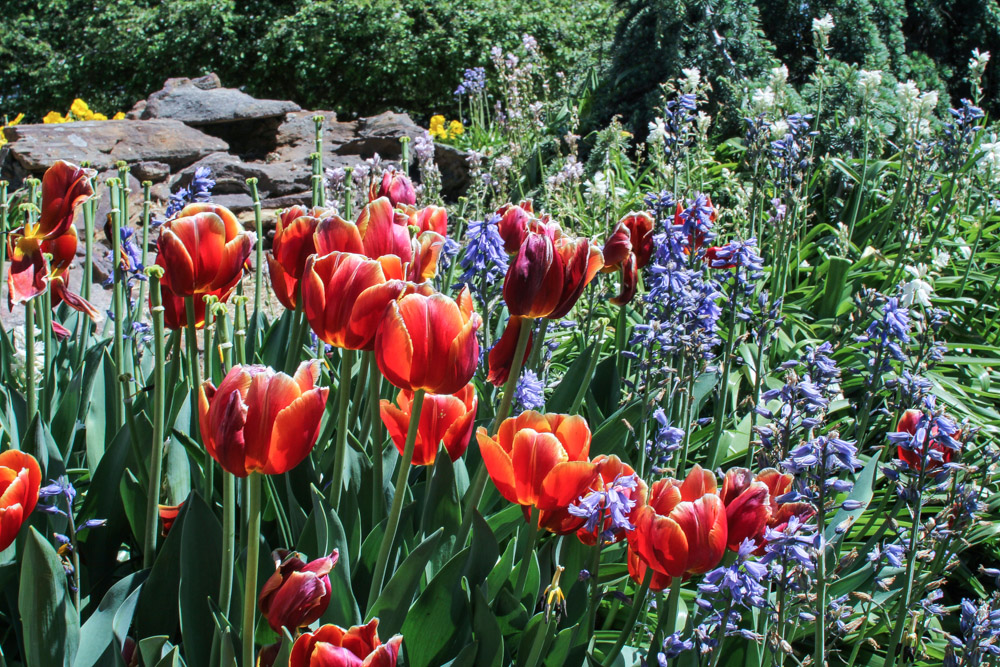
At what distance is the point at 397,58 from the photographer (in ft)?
38.1

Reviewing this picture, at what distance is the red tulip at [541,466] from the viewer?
116 centimetres

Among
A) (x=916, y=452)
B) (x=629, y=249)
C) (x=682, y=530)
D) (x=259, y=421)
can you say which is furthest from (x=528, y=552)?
(x=629, y=249)

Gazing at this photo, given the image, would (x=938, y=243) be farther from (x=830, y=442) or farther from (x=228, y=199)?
(x=228, y=199)

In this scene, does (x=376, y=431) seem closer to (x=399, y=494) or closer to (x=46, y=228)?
(x=399, y=494)

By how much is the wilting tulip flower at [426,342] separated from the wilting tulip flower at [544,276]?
24cm

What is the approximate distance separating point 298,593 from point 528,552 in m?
0.46

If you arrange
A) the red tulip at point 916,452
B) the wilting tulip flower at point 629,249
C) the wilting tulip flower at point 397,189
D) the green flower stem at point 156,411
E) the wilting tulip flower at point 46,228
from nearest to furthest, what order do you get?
1. the green flower stem at point 156,411
2. the red tulip at point 916,452
3. the wilting tulip flower at point 46,228
4. the wilting tulip flower at point 629,249
5. the wilting tulip flower at point 397,189

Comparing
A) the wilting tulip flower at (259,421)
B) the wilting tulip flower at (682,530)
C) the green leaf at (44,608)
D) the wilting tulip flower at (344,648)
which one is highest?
the wilting tulip flower at (259,421)

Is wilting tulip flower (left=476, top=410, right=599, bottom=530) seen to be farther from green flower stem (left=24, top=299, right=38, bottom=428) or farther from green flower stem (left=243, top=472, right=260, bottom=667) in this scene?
green flower stem (left=24, top=299, right=38, bottom=428)

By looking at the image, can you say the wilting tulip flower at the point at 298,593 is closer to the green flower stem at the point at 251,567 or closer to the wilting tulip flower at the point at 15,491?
the green flower stem at the point at 251,567

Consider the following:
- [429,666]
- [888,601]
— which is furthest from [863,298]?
[429,666]

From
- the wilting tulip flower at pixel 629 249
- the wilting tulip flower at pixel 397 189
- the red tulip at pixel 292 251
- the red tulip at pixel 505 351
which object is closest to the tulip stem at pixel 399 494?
the red tulip at pixel 505 351

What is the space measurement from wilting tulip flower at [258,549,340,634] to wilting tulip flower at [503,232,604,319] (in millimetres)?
523

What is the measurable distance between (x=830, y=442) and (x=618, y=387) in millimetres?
1309
